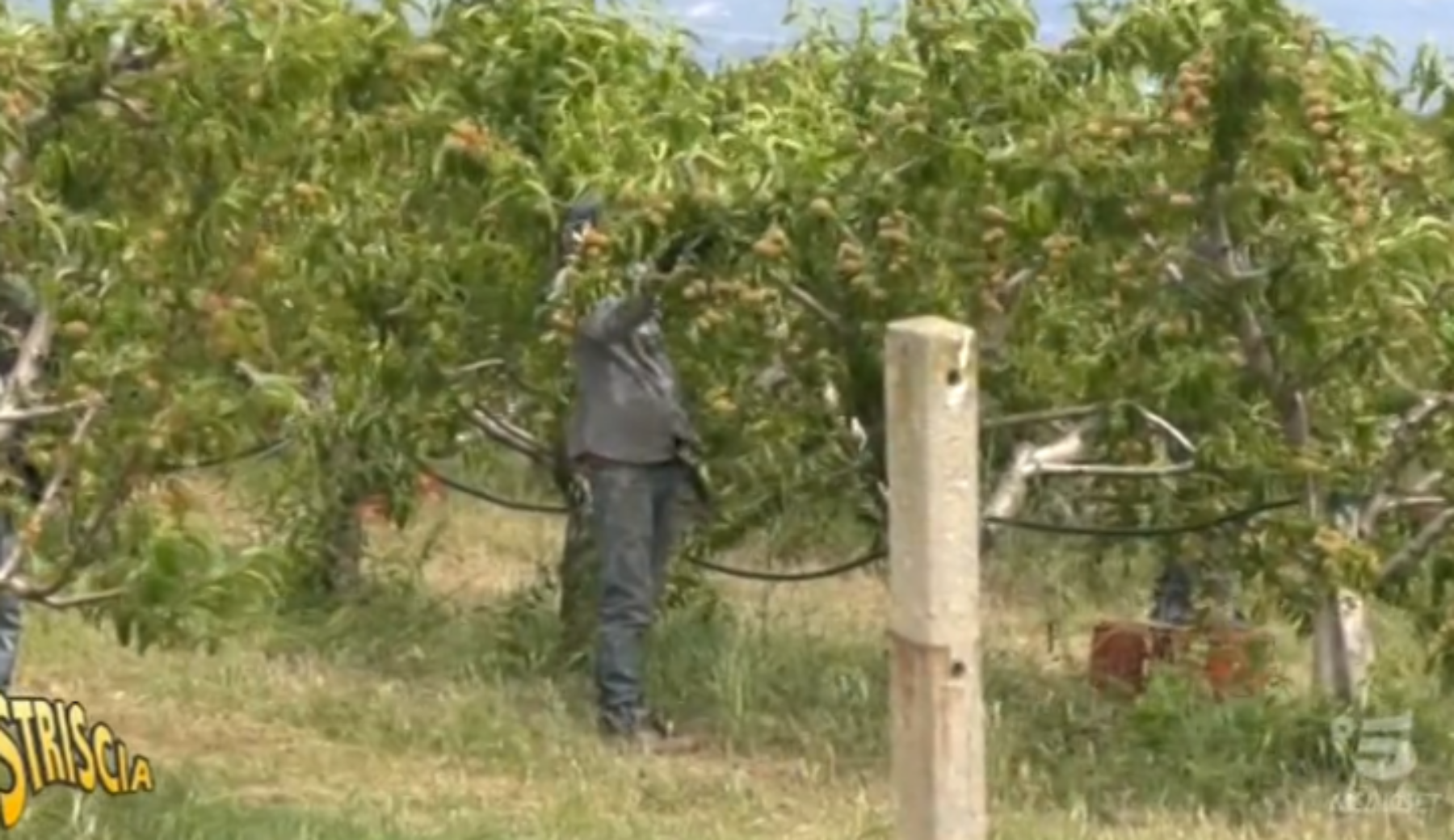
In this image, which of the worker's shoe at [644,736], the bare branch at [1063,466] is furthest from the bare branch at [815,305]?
the worker's shoe at [644,736]

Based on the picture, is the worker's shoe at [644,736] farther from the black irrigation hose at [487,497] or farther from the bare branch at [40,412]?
the bare branch at [40,412]

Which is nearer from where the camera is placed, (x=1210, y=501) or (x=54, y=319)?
(x=54, y=319)

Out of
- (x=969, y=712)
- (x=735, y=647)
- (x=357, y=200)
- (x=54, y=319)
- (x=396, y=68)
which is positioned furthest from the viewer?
(x=735, y=647)

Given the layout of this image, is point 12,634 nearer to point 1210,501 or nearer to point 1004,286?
point 1004,286

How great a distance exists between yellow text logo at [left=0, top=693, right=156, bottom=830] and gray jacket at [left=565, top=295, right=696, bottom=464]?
1801 millimetres

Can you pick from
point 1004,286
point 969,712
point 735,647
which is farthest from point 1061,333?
point 969,712

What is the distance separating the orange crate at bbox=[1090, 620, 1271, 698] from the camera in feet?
28.0

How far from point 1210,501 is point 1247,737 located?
835 millimetres

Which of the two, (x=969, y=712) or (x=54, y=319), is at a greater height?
(x=54, y=319)

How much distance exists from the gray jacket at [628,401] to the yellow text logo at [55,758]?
1.80 metres

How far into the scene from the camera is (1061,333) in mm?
7898

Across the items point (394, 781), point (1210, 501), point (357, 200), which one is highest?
point (357, 200)

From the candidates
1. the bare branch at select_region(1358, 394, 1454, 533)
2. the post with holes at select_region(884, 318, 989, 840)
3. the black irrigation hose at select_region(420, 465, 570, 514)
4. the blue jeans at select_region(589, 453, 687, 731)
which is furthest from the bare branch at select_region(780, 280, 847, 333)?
the post with holes at select_region(884, 318, 989, 840)

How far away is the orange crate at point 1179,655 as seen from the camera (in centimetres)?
853
